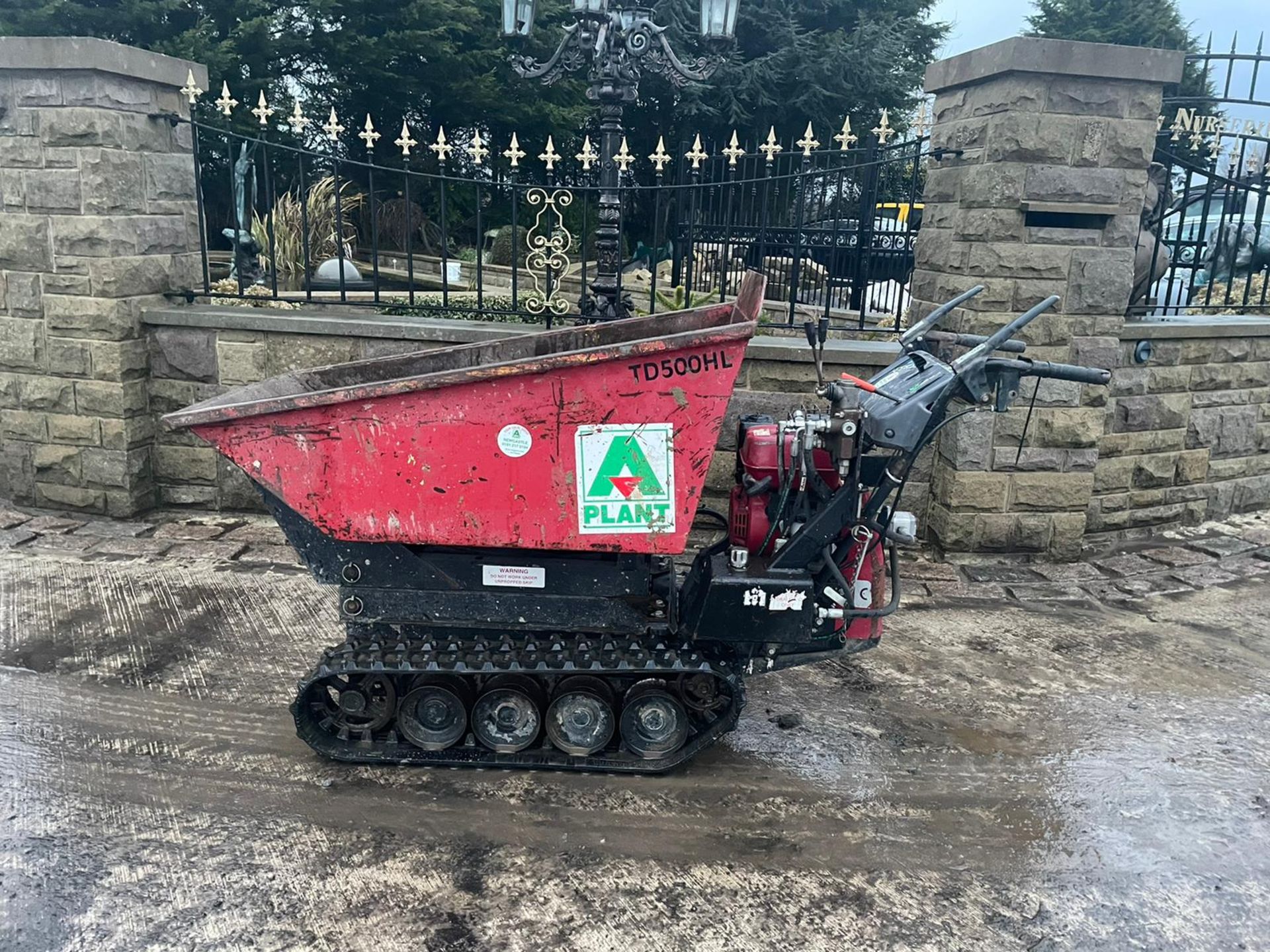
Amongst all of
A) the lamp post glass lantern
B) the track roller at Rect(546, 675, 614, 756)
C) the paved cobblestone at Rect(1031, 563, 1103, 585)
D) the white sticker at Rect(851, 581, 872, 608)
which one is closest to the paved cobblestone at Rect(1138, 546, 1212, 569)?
the paved cobblestone at Rect(1031, 563, 1103, 585)

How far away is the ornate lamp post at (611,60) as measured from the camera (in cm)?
632

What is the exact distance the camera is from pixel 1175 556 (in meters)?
6.39

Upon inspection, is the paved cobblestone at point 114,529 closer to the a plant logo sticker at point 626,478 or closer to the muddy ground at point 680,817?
the muddy ground at point 680,817

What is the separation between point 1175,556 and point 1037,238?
93.9 inches

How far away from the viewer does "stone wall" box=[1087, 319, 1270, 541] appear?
6375mm

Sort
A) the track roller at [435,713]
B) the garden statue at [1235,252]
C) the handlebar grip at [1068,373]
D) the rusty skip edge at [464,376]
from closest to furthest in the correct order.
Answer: the rusty skip edge at [464,376], the handlebar grip at [1068,373], the track roller at [435,713], the garden statue at [1235,252]

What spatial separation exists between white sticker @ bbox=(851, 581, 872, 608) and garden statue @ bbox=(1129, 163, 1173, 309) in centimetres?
372

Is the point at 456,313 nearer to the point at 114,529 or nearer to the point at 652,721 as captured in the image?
the point at 114,529

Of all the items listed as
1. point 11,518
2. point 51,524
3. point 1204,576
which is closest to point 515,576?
point 51,524

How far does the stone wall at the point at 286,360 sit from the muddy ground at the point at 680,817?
180 centimetres

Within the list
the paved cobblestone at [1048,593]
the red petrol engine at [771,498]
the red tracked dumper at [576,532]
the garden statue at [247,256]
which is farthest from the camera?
the garden statue at [247,256]

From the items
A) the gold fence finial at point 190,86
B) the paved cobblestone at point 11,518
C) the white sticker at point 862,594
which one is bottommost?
the paved cobblestone at point 11,518

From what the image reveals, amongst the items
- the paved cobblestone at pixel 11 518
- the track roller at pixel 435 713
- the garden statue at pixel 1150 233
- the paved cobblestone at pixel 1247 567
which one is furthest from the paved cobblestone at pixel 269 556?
the paved cobblestone at pixel 1247 567

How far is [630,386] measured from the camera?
136 inches
